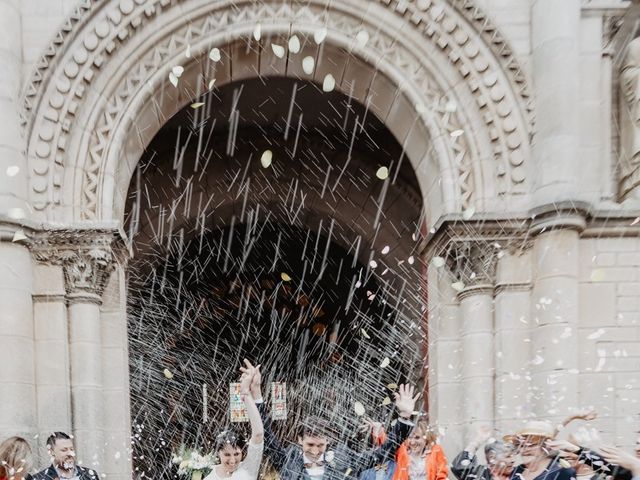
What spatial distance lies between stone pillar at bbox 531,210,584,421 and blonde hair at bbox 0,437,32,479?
4.31 m

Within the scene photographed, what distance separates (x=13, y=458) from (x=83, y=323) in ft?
8.41

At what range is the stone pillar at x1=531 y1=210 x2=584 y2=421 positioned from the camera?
7344 mm

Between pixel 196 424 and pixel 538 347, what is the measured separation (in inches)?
545

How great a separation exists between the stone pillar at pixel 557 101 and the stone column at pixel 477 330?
0.76m

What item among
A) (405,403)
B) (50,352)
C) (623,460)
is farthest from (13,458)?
(623,460)

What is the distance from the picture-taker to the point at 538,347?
24.6 ft

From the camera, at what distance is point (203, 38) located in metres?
8.12

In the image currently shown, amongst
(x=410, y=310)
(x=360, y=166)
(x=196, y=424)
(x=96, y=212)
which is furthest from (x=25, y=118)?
(x=196, y=424)

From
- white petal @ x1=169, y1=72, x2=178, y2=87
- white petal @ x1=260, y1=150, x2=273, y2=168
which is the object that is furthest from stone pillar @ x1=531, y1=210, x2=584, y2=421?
white petal @ x1=260, y1=150, x2=273, y2=168

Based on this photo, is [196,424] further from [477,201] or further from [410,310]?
[477,201]

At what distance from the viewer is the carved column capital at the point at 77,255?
302 inches

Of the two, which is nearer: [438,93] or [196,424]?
[438,93]

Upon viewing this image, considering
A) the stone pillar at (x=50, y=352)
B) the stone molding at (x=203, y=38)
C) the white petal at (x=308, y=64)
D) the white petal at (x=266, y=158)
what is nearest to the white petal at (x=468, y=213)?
the stone molding at (x=203, y=38)

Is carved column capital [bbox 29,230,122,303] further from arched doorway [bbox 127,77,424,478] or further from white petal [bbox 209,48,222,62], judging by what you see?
arched doorway [bbox 127,77,424,478]
